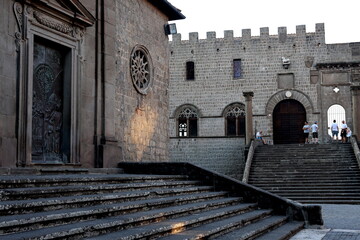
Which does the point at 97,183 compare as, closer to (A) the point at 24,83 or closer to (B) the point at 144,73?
(A) the point at 24,83

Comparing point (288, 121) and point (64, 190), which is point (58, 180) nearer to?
point (64, 190)

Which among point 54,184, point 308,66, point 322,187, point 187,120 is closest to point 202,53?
point 187,120

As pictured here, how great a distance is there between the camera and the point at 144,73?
17594 mm

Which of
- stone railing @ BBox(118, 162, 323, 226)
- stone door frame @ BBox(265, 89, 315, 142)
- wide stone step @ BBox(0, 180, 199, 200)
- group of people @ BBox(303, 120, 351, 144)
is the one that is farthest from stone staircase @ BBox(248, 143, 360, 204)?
wide stone step @ BBox(0, 180, 199, 200)

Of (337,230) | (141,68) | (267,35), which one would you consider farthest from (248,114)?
(337,230)

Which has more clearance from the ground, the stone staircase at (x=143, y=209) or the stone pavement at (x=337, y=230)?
the stone staircase at (x=143, y=209)

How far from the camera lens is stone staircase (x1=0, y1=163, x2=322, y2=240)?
227 inches

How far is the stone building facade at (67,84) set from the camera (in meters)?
10.1

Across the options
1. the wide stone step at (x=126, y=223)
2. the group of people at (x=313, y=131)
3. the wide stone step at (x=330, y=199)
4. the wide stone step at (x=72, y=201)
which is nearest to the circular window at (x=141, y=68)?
the wide stone step at (x=330, y=199)

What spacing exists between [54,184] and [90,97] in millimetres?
5253

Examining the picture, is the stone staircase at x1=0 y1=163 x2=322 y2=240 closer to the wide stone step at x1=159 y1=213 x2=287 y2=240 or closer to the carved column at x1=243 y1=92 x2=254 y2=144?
the wide stone step at x1=159 y1=213 x2=287 y2=240

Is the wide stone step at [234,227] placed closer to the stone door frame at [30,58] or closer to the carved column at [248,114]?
the stone door frame at [30,58]

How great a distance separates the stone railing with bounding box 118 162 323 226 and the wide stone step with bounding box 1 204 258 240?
1671 mm

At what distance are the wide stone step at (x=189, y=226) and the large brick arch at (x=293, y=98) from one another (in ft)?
74.4
